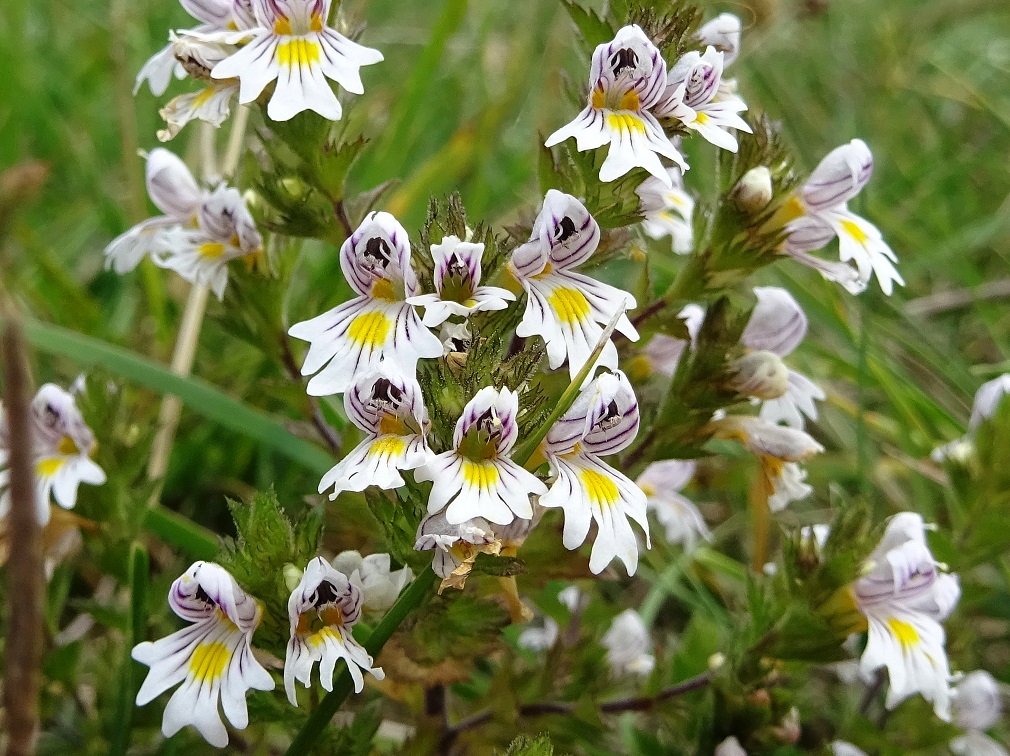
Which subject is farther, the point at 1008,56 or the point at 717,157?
the point at 1008,56

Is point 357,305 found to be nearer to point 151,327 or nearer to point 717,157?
point 717,157

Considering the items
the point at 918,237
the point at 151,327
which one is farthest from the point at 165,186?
the point at 918,237

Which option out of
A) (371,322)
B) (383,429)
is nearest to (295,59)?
(371,322)

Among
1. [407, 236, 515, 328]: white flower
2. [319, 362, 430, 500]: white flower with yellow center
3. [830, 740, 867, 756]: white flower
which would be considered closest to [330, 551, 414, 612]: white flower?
[319, 362, 430, 500]: white flower with yellow center

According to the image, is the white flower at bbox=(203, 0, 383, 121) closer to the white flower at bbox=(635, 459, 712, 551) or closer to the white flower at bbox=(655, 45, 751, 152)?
the white flower at bbox=(655, 45, 751, 152)

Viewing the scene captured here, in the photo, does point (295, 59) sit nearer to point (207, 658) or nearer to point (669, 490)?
point (207, 658)

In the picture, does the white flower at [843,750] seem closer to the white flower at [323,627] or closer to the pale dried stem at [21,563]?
the white flower at [323,627]
